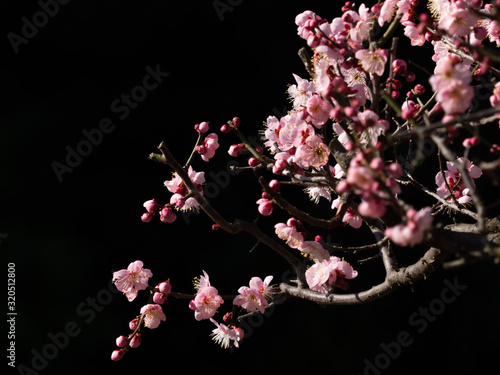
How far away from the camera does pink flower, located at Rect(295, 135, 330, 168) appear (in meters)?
0.94

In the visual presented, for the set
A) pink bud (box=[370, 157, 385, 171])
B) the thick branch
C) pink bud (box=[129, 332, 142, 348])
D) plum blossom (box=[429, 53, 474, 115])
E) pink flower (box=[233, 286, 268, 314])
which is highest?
pink bud (box=[370, 157, 385, 171])

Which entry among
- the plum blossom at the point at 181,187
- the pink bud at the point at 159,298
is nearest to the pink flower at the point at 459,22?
the plum blossom at the point at 181,187

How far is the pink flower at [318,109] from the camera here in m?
0.91

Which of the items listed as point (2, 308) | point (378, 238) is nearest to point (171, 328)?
point (2, 308)

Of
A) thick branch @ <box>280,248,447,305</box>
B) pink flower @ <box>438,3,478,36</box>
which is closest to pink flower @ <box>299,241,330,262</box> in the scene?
thick branch @ <box>280,248,447,305</box>

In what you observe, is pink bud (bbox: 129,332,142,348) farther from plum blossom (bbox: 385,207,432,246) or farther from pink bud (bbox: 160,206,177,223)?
plum blossom (bbox: 385,207,432,246)

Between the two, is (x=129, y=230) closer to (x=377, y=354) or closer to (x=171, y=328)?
(x=171, y=328)

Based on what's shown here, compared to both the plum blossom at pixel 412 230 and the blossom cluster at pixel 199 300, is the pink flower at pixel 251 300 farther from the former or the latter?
the plum blossom at pixel 412 230

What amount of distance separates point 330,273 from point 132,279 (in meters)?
0.47

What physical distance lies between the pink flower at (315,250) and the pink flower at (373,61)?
0.34 m

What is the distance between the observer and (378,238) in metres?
1.13

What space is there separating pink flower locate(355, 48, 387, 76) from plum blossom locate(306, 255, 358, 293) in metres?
0.37

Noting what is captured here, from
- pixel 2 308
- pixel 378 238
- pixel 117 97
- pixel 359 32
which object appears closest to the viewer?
pixel 359 32

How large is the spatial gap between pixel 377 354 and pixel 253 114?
1050 millimetres
